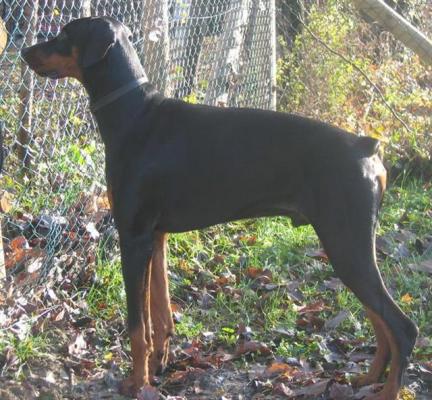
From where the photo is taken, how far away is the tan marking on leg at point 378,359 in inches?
161

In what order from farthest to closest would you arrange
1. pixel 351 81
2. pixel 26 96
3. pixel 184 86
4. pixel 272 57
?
pixel 351 81 < pixel 272 57 < pixel 184 86 < pixel 26 96

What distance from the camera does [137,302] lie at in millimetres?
4043

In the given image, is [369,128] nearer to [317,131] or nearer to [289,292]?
[289,292]

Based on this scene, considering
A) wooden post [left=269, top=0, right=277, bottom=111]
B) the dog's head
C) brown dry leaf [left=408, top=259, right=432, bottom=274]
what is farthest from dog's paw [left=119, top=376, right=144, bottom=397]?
wooden post [left=269, top=0, right=277, bottom=111]

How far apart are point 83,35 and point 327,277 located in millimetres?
2422

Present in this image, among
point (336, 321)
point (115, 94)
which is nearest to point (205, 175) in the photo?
point (115, 94)

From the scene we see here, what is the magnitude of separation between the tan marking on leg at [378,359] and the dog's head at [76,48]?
1.84 meters

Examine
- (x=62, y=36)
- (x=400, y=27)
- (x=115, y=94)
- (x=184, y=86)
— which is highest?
(x=62, y=36)

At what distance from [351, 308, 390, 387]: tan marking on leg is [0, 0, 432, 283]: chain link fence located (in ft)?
5.97

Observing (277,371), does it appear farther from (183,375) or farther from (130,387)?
(130,387)

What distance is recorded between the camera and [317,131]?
4.04m

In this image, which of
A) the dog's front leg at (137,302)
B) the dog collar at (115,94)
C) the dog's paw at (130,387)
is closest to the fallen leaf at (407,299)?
the dog's front leg at (137,302)

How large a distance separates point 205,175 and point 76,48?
2.92 ft

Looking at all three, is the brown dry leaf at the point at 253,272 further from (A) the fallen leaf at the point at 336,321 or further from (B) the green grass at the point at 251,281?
(A) the fallen leaf at the point at 336,321
